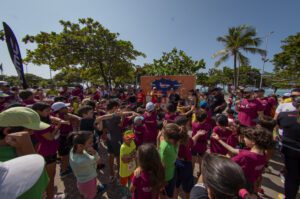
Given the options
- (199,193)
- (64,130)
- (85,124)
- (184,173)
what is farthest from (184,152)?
(64,130)

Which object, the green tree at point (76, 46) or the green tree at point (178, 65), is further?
the green tree at point (178, 65)

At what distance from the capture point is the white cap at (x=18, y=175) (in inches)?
25.9

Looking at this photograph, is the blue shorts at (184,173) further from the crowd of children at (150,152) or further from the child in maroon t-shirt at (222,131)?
the child in maroon t-shirt at (222,131)

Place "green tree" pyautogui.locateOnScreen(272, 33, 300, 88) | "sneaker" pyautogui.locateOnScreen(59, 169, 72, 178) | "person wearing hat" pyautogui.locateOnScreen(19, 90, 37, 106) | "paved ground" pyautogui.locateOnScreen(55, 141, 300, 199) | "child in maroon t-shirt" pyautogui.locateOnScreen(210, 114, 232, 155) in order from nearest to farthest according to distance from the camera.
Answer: "child in maroon t-shirt" pyautogui.locateOnScreen(210, 114, 232, 155), "paved ground" pyautogui.locateOnScreen(55, 141, 300, 199), "sneaker" pyautogui.locateOnScreen(59, 169, 72, 178), "person wearing hat" pyautogui.locateOnScreen(19, 90, 37, 106), "green tree" pyautogui.locateOnScreen(272, 33, 300, 88)

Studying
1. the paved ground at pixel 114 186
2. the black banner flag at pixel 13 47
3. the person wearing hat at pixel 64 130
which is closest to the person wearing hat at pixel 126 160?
the paved ground at pixel 114 186

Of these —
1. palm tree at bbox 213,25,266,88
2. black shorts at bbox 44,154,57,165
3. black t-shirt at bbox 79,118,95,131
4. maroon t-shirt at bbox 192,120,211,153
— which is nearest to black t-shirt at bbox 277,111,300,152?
maroon t-shirt at bbox 192,120,211,153

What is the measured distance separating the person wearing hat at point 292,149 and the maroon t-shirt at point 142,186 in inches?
99.1

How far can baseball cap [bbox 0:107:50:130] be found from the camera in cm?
146

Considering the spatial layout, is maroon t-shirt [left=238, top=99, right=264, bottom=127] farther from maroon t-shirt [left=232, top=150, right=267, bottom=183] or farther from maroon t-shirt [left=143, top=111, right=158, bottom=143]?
maroon t-shirt [left=232, top=150, right=267, bottom=183]

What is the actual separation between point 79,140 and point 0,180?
1826mm

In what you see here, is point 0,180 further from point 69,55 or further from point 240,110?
point 69,55

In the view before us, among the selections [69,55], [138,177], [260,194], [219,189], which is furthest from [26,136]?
[69,55]

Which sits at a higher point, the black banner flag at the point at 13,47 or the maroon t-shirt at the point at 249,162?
the black banner flag at the point at 13,47

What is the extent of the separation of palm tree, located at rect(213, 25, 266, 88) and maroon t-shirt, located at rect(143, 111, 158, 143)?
20.9 metres
